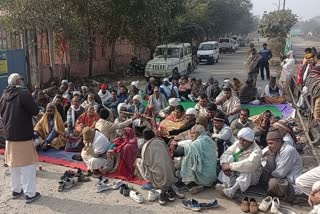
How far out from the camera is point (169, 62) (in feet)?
59.9

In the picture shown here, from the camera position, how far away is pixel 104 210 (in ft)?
18.0

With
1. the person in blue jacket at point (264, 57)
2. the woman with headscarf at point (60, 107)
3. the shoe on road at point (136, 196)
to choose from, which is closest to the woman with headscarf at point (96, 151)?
the shoe on road at point (136, 196)

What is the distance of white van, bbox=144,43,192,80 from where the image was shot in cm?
1808

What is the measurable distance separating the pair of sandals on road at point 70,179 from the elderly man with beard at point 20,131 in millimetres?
585

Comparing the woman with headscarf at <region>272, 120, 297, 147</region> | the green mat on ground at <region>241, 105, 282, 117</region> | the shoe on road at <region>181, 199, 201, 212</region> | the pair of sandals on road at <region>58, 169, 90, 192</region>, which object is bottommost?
the pair of sandals on road at <region>58, 169, 90, 192</region>

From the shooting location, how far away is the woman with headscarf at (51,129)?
26.9ft

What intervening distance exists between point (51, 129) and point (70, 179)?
7.41 ft

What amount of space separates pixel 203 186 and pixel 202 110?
2.95m

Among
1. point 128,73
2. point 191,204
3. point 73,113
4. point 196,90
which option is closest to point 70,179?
point 191,204

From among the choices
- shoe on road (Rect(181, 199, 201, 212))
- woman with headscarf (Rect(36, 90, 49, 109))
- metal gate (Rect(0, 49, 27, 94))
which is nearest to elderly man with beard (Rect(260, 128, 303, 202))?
shoe on road (Rect(181, 199, 201, 212))

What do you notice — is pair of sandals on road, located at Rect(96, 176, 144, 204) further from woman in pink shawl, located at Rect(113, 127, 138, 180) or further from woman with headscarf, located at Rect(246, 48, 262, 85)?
woman with headscarf, located at Rect(246, 48, 262, 85)

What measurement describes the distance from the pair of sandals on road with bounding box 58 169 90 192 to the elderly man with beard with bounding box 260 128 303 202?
3.02m

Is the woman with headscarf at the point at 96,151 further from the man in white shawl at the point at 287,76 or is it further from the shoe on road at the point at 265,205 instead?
the man in white shawl at the point at 287,76

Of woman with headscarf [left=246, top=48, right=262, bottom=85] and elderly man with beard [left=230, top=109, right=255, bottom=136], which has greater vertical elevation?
woman with headscarf [left=246, top=48, right=262, bottom=85]
